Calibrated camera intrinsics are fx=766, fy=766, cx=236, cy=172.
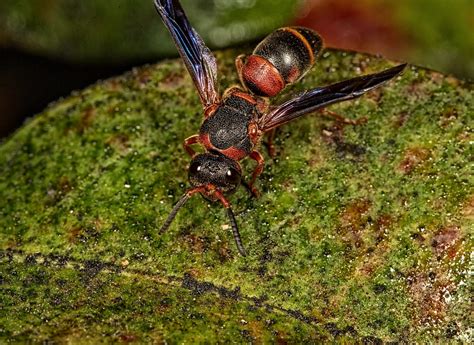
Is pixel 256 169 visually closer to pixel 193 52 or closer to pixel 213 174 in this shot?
pixel 213 174

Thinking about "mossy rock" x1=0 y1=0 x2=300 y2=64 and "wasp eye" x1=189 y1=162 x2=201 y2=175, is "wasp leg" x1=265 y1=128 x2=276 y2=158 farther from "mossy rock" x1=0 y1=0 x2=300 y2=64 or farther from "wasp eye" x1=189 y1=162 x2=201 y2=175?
"mossy rock" x1=0 y1=0 x2=300 y2=64

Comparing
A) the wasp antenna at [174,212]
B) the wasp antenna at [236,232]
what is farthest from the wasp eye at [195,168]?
the wasp antenna at [236,232]

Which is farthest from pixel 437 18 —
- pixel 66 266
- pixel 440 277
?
pixel 66 266

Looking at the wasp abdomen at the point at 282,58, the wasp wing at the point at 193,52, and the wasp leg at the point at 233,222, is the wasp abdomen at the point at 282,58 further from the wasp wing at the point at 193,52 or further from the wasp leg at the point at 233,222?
the wasp leg at the point at 233,222

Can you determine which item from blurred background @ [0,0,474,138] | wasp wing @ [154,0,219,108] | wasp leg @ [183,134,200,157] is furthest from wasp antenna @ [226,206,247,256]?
blurred background @ [0,0,474,138]

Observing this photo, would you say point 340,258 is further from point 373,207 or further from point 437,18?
point 437,18

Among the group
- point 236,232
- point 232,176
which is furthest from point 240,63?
point 236,232
